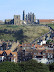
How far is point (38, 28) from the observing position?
114500 mm

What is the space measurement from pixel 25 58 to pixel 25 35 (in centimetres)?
5413

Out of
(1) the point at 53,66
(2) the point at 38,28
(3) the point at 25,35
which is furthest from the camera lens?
(2) the point at 38,28

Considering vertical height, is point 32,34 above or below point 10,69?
below

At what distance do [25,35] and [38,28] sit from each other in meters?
10.9

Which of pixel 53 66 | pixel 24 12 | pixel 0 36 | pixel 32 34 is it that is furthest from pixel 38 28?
pixel 53 66

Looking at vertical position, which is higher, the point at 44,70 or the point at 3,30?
the point at 44,70

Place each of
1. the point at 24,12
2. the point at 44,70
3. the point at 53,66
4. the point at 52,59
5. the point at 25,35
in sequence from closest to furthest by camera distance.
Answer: the point at 44,70
the point at 53,66
the point at 52,59
the point at 25,35
the point at 24,12

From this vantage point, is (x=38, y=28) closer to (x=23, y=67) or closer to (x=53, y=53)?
(x=53, y=53)

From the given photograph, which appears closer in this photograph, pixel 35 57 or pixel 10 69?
pixel 10 69

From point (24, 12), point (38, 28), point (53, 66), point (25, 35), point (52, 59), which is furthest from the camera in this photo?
point (24, 12)

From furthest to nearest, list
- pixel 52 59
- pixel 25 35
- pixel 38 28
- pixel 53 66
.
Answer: pixel 38 28, pixel 25 35, pixel 52 59, pixel 53 66

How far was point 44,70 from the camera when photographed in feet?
125

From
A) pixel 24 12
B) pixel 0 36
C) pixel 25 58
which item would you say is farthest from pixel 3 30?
pixel 25 58

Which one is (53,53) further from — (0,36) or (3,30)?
(3,30)
